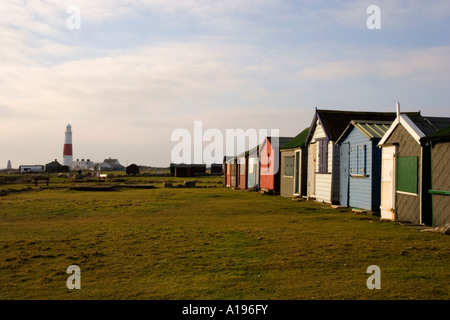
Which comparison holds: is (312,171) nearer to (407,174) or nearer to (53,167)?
(407,174)

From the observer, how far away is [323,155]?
902 inches

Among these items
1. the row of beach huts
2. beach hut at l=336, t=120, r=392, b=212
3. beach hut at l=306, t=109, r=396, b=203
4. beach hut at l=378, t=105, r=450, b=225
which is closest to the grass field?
beach hut at l=378, t=105, r=450, b=225

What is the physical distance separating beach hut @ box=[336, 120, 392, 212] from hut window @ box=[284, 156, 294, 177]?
704 centimetres

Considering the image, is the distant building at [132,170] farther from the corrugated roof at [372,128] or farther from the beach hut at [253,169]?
the corrugated roof at [372,128]

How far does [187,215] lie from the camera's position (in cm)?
1750

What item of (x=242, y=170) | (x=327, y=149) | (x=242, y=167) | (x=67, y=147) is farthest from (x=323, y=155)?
(x=67, y=147)

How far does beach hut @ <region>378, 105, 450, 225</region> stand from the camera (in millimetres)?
13297

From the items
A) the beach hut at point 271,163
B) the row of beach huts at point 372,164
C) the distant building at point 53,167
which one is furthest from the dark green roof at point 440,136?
the distant building at point 53,167

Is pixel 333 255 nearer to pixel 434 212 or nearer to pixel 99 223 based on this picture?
pixel 434 212

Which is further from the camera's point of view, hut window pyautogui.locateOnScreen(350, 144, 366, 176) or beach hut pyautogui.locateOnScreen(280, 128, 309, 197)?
beach hut pyautogui.locateOnScreen(280, 128, 309, 197)

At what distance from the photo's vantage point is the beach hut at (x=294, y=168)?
85.9 feet

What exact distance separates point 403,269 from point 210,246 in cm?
445

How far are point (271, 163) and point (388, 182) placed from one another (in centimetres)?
1666

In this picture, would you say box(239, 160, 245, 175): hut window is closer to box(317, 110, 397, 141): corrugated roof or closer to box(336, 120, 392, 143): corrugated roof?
box(317, 110, 397, 141): corrugated roof
